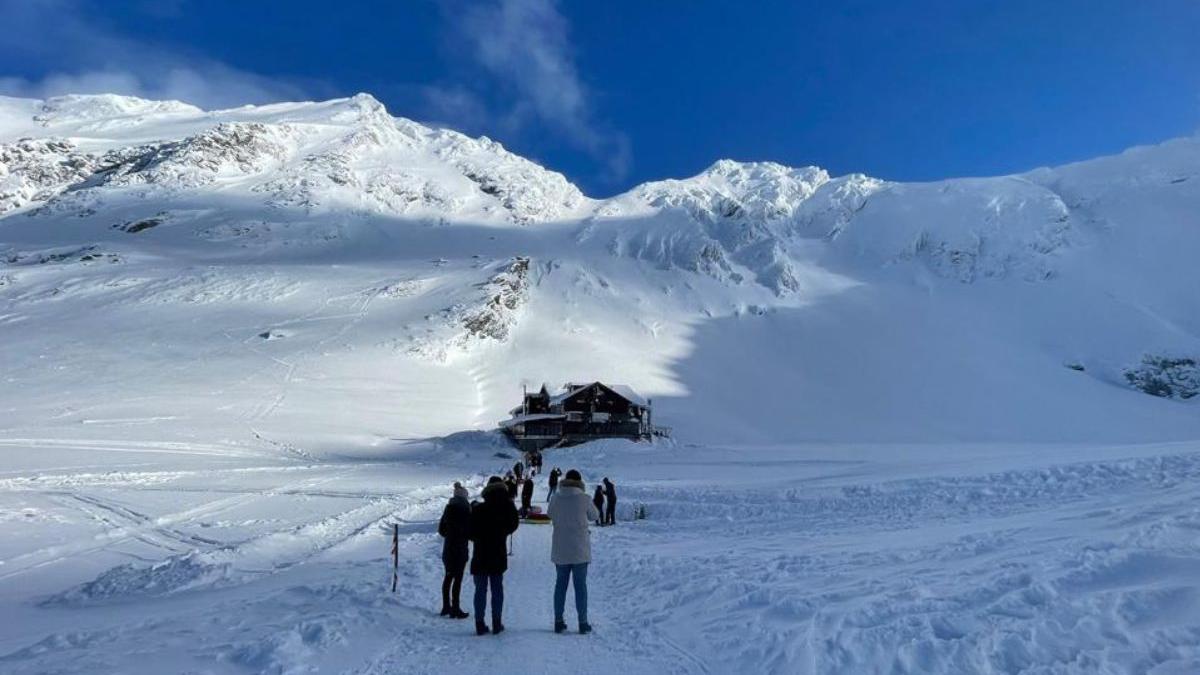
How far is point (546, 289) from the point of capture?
111 metres

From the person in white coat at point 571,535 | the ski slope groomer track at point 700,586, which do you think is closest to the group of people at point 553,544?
the person in white coat at point 571,535

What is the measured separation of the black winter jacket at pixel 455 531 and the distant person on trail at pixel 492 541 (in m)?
0.85

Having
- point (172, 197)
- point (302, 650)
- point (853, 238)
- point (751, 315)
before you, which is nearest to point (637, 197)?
point (853, 238)

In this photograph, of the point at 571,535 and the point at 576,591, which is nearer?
the point at 576,591

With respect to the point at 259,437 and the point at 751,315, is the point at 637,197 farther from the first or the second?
the point at 259,437

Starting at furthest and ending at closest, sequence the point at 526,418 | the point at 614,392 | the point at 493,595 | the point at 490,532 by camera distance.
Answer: the point at 614,392, the point at 526,418, the point at 490,532, the point at 493,595

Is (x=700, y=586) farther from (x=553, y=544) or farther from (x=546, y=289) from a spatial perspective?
(x=546, y=289)

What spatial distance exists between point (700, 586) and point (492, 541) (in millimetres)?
3162

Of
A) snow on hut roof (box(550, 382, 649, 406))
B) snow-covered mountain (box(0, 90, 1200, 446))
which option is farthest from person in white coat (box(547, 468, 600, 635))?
snow on hut roof (box(550, 382, 649, 406))

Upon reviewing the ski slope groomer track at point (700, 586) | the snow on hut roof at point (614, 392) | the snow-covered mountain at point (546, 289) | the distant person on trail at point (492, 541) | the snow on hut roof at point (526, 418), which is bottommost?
the ski slope groomer track at point (700, 586)

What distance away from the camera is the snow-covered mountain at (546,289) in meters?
71.0

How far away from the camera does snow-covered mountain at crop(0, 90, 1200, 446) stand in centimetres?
7100

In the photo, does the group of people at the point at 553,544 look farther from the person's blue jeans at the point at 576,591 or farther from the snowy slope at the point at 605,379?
the snowy slope at the point at 605,379

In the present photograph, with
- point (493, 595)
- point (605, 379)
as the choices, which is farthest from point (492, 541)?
point (605, 379)
